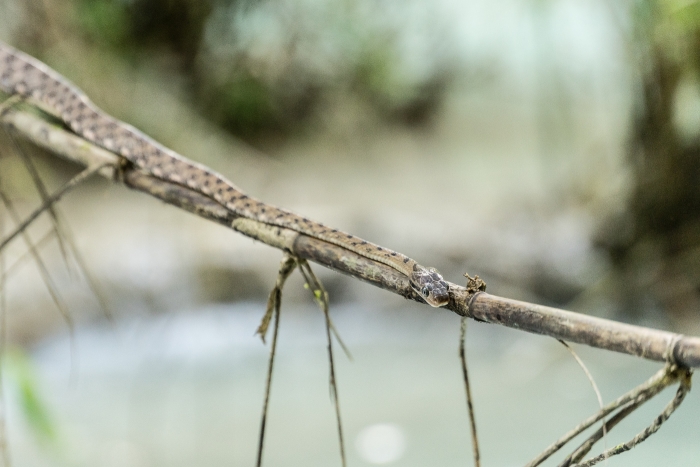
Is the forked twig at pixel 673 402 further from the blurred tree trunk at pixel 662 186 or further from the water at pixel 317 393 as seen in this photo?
the blurred tree trunk at pixel 662 186

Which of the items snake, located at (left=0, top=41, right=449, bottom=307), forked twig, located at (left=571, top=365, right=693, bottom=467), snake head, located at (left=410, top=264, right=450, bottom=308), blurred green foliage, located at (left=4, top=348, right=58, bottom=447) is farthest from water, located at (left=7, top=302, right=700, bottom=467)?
forked twig, located at (left=571, top=365, right=693, bottom=467)

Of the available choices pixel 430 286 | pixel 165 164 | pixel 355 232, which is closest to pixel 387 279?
pixel 430 286

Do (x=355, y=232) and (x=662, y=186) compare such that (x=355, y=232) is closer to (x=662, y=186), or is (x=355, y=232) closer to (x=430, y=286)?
(x=662, y=186)

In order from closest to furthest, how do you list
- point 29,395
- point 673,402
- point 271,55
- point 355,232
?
point 673,402 → point 29,395 → point 355,232 → point 271,55

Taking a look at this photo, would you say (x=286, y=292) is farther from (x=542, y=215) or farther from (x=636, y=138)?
(x=636, y=138)

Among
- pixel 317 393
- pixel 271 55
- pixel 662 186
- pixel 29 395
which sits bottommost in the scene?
pixel 29 395

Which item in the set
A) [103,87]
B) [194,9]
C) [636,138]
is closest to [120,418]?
[103,87]
